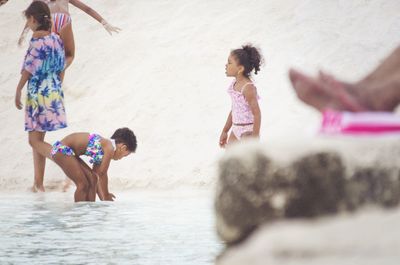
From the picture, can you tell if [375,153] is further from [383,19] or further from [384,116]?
[383,19]

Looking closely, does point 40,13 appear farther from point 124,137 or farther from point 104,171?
point 104,171

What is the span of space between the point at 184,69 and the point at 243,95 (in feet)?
13.3

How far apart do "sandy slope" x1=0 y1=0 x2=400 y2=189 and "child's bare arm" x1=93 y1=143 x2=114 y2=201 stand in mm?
2059

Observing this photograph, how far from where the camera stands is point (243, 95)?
6043 mm

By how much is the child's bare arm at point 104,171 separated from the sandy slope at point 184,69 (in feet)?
6.76

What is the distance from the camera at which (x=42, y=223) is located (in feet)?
14.3

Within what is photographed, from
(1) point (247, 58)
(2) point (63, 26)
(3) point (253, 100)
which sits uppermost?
(2) point (63, 26)

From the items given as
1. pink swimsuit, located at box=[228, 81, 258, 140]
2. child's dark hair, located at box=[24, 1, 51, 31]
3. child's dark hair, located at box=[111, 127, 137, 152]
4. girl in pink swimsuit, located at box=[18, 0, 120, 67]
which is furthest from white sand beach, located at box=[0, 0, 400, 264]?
child's dark hair, located at box=[24, 1, 51, 31]

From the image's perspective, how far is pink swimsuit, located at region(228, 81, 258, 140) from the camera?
20.0 ft

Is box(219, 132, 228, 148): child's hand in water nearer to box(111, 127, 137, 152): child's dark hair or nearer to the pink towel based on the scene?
box(111, 127, 137, 152): child's dark hair

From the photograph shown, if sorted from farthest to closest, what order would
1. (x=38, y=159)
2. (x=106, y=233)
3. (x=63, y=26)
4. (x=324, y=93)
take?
(x=63, y=26)
(x=38, y=159)
(x=106, y=233)
(x=324, y=93)

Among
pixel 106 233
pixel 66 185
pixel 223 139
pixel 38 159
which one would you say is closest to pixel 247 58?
pixel 223 139

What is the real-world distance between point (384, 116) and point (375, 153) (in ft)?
0.38

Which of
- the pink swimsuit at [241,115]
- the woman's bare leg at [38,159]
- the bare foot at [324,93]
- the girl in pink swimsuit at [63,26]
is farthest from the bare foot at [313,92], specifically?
the girl in pink swimsuit at [63,26]
